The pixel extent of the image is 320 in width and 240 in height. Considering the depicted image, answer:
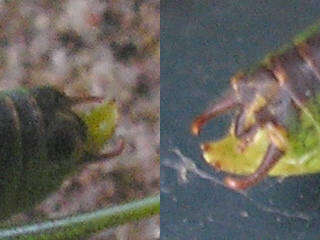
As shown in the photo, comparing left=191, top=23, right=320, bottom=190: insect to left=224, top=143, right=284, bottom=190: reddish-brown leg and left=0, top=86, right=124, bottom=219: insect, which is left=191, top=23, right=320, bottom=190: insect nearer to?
left=224, top=143, right=284, bottom=190: reddish-brown leg

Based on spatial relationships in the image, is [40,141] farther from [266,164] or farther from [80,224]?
[266,164]

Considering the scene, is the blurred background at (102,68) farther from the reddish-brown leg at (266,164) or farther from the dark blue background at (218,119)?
the reddish-brown leg at (266,164)

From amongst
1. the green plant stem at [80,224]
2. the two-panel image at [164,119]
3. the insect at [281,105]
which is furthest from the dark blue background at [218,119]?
the insect at [281,105]

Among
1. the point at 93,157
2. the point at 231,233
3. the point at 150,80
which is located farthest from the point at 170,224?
the point at 150,80

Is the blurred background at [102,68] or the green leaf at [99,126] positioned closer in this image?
the green leaf at [99,126]

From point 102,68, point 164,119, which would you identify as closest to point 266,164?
point 164,119

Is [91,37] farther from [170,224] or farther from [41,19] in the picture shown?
[170,224]
